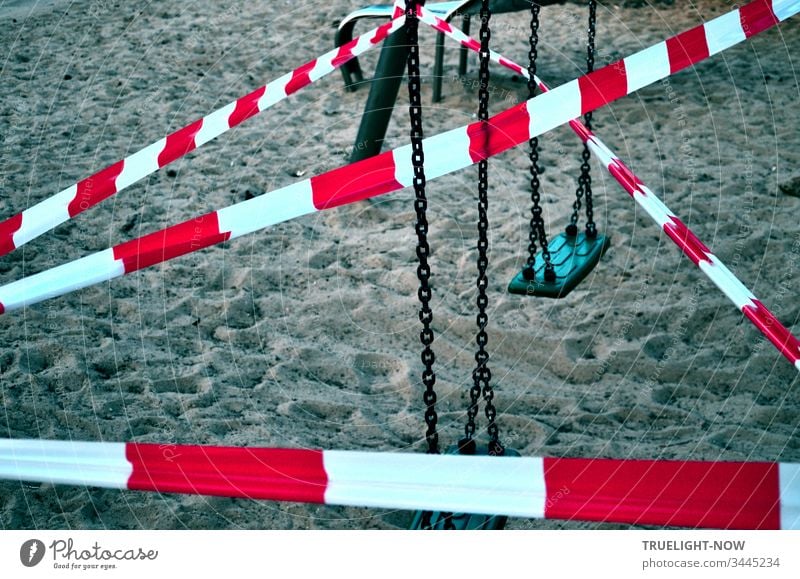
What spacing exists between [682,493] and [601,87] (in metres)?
1.37

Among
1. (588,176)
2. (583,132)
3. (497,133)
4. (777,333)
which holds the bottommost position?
(777,333)

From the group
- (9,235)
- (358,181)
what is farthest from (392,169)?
(9,235)

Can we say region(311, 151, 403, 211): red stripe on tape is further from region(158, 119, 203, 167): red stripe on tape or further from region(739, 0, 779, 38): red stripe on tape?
region(158, 119, 203, 167): red stripe on tape

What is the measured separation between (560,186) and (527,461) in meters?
3.20

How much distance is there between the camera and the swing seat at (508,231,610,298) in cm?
318

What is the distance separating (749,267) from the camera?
12.6 ft

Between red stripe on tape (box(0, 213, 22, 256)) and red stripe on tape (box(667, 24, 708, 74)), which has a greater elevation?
red stripe on tape (box(667, 24, 708, 74))

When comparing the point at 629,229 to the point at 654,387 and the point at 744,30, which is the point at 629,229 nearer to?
the point at 654,387

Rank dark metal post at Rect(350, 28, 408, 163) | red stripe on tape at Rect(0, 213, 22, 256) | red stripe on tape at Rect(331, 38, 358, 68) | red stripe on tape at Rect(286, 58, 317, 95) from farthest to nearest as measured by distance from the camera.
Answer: dark metal post at Rect(350, 28, 408, 163) < red stripe on tape at Rect(331, 38, 358, 68) < red stripe on tape at Rect(286, 58, 317, 95) < red stripe on tape at Rect(0, 213, 22, 256)

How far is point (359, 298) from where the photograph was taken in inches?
148

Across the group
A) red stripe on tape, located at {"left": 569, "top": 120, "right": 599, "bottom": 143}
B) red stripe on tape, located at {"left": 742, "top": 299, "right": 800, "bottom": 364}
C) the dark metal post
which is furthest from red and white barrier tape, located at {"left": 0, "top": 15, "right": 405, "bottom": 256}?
red stripe on tape, located at {"left": 742, "top": 299, "right": 800, "bottom": 364}

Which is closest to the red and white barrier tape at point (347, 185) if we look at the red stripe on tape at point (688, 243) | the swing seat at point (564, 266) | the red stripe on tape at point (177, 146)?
the red stripe on tape at point (688, 243)

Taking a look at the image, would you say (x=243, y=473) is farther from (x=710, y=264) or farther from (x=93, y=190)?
(x=93, y=190)

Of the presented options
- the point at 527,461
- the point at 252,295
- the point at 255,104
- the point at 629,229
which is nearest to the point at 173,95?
the point at 255,104
